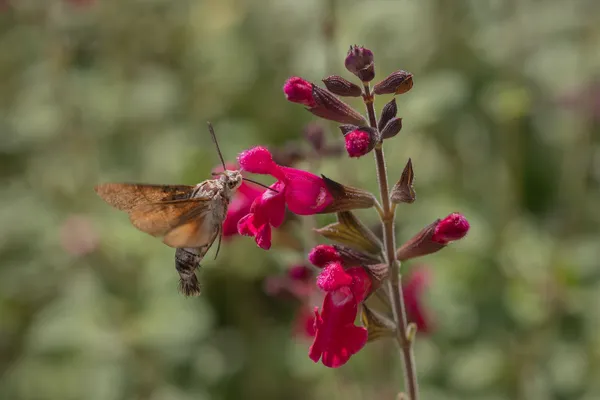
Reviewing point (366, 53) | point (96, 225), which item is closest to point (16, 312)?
point (96, 225)

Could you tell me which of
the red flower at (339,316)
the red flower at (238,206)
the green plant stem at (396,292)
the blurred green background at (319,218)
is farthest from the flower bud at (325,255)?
the blurred green background at (319,218)

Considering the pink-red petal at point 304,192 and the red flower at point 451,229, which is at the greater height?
the pink-red petal at point 304,192

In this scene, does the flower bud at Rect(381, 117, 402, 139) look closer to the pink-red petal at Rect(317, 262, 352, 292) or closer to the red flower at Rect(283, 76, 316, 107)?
the red flower at Rect(283, 76, 316, 107)

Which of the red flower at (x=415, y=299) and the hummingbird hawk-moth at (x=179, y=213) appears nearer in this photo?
the hummingbird hawk-moth at (x=179, y=213)

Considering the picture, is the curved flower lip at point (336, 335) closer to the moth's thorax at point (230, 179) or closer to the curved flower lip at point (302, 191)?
the curved flower lip at point (302, 191)

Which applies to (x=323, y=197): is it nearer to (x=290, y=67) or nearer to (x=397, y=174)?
(x=397, y=174)

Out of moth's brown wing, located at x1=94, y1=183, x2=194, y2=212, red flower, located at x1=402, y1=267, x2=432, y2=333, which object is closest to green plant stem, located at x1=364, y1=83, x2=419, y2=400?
moth's brown wing, located at x1=94, y1=183, x2=194, y2=212

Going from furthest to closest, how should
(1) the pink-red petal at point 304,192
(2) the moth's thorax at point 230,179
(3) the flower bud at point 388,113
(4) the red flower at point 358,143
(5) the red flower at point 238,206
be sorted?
1. (5) the red flower at point 238,206
2. (2) the moth's thorax at point 230,179
3. (1) the pink-red petal at point 304,192
4. (3) the flower bud at point 388,113
5. (4) the red flower at point 358,143

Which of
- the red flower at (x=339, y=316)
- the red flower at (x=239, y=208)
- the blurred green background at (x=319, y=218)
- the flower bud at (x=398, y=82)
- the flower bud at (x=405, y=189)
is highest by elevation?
the flower bud at (x=398, y=82)
